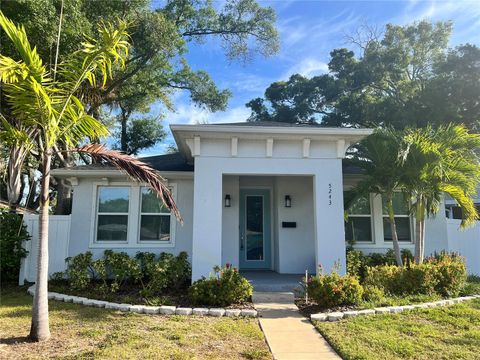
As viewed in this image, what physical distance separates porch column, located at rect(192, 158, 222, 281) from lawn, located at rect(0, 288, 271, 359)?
193cm

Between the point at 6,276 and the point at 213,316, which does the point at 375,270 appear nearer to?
the point at 213,316

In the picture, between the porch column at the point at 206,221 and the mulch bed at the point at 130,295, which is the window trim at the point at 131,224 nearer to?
the mulch bed at the point at 130,295

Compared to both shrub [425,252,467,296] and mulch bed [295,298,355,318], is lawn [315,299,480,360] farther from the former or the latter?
shrub [425,252,467,296]

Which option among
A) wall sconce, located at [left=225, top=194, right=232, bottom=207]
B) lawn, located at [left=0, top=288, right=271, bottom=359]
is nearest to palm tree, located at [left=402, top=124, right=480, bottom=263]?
wall sconce, located at [left=225, top=194, right=232, bottom=207]

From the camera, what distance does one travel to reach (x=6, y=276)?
965cm

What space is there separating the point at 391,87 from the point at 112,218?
1731cm

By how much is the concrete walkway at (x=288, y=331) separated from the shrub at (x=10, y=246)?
6.57 meters

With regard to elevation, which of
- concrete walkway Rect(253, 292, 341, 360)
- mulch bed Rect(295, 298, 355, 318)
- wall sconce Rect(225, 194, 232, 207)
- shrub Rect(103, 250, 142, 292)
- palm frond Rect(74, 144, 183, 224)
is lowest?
concrete walkway Rect(253, 292, 341, 360)

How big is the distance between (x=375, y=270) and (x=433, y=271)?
128cm

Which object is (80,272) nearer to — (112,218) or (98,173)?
(112,218)

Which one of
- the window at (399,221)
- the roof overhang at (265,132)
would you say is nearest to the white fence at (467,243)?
the window at (399,221)

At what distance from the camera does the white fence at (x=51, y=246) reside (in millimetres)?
9711

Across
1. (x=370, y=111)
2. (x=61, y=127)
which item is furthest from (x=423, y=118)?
(x=61, y=127)

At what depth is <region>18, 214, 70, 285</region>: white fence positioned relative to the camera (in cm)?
971
